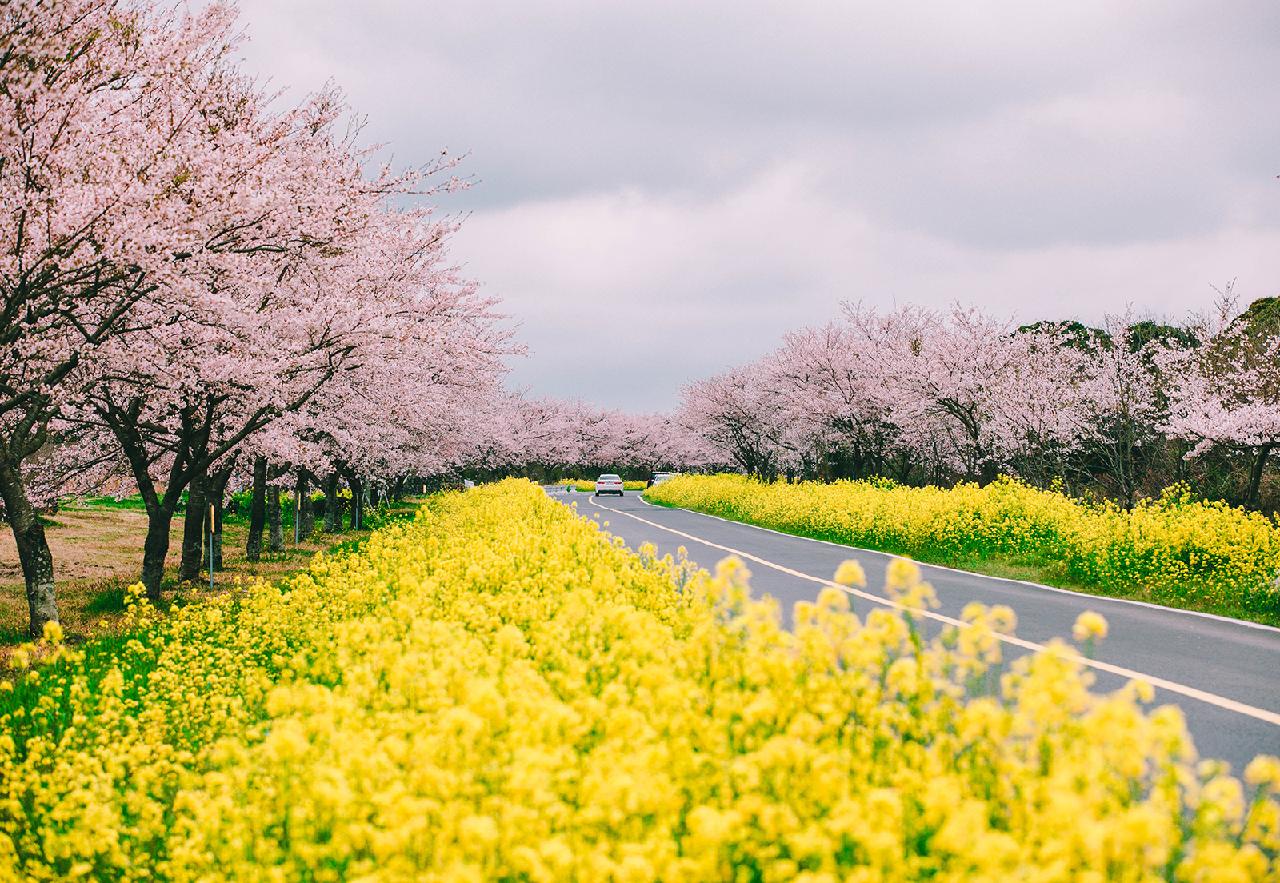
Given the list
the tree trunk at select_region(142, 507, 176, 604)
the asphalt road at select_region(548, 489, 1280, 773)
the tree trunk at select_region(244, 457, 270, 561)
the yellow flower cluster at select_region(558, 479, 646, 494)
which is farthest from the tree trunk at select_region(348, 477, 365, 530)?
the yellow flower cluster at select_region(558, 479, 646, 494)

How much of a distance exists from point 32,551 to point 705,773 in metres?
10.4

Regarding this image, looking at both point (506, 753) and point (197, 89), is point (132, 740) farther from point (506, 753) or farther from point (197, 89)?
point (197, 89)

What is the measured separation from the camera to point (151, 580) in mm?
13188

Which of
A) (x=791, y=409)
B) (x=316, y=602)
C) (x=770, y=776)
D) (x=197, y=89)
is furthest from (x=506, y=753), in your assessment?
(x=791, y=409)

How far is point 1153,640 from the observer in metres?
9.39

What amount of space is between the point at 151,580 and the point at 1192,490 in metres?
25.4

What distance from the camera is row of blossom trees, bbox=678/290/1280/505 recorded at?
2209 cm

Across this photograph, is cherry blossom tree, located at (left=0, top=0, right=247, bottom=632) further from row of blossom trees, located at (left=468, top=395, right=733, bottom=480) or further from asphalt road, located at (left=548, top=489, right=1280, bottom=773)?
row of blossom trees, located at (left=468, top=395, right=733, bottom=480)

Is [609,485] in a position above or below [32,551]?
below

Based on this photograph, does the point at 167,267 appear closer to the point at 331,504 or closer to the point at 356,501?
the point at 331,504

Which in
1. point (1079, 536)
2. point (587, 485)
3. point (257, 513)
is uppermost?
point (1079, 536)

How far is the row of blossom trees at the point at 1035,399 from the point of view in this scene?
2209cm

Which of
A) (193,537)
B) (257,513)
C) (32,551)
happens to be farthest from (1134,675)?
(257,513)

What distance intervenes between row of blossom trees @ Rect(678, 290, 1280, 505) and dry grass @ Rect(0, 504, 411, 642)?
1865cm
